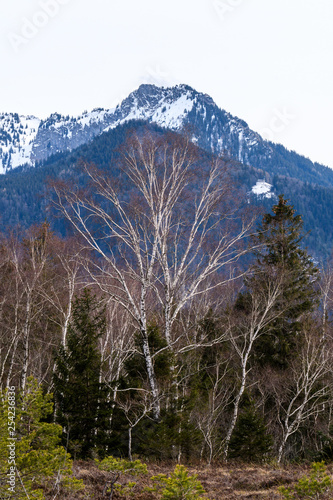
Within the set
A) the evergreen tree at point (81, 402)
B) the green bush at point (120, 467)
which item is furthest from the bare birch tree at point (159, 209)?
the green bush at point (120, 467)

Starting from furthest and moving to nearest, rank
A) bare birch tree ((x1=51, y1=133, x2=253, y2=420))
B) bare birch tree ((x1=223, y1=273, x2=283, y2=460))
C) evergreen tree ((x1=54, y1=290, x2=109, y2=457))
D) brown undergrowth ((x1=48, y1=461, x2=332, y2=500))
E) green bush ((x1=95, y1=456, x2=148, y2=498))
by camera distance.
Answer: bare birch tree ((x1=223, y1=273, x2=283, y2=460))
evergreen tree ((x1=54, y1=290, x2=109, y2=457))
bare birch tree ((x1=51, y1=133, x2=253, y2=420))
brown undergrowth ((x1=48, y1=461, x2=332, y2=500))
green bush ((x1=95, y1=456, x2=148, y2=498))

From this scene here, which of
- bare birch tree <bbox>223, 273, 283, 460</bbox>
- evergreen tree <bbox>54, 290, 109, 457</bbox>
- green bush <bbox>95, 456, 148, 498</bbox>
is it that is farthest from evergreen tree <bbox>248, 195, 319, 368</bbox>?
green bush <bbox>95, 456, 148, 498</bbox>

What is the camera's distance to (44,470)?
519 centimetres

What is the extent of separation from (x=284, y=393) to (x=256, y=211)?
11030 mm

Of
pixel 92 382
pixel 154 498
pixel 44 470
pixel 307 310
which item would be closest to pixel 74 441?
pixel 92 382

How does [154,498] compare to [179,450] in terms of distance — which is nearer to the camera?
[154,498]

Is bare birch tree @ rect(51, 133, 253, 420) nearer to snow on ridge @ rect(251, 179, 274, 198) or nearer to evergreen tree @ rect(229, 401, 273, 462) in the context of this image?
evergreen tree @ rect(229, 401, 273, 462)

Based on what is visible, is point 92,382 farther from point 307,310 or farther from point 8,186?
point 8,186

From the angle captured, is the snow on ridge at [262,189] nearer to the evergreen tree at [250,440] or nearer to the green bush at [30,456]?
the evergreen tree at [250,440]

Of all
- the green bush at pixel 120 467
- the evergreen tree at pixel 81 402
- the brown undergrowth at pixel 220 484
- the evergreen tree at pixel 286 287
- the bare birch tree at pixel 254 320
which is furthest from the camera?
the evergreen tree at pixel 286 287

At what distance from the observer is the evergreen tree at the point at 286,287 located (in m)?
18.6

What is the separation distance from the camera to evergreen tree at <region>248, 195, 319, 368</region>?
733 inches

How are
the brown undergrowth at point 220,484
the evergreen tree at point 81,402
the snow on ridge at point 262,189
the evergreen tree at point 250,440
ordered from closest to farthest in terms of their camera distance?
the brown undergrowth at point 220,484 < the evergreen tree at point 81,402 < the evergreen tree at point 250,440 < the snow on ridge at point 262,189

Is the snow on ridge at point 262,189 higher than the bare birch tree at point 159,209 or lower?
higher
